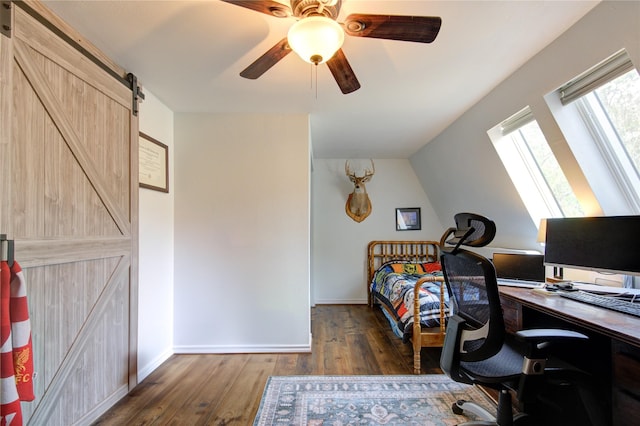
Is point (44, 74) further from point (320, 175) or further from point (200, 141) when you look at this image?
point (320, 175)

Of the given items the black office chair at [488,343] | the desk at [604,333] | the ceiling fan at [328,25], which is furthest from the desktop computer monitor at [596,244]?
the ceiling fan at [328,25]

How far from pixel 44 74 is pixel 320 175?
373 cm

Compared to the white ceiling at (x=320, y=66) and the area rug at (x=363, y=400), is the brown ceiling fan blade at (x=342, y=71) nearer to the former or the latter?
the white ceiling at (x=320, y=66)

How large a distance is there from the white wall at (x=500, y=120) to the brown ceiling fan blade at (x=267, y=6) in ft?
5.35

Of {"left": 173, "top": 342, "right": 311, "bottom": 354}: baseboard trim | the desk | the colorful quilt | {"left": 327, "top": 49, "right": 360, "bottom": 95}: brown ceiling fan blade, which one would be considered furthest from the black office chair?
{"left": 173, "top": 342, "right": 311, "bottom": 354}: baseboard trim

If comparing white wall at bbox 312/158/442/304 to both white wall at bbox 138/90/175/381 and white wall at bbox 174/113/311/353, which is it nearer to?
white wall at bbox 174/113/311/353

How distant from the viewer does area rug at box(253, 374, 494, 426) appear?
6.26 ft

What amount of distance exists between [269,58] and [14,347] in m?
1.86

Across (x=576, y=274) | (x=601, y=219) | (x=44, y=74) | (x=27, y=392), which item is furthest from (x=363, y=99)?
(x=27, y=392)

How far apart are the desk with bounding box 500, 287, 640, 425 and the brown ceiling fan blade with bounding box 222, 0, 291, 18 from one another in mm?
1955

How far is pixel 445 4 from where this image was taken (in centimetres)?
151

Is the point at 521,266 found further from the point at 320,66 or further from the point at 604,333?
the point at 320,66

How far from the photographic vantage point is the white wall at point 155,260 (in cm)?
245

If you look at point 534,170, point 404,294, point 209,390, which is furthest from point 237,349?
point 534,170
